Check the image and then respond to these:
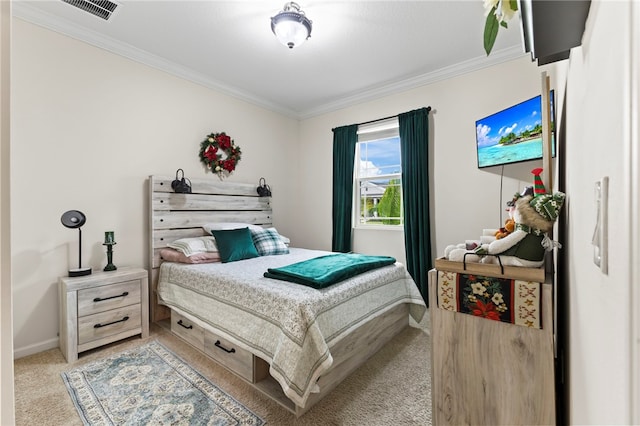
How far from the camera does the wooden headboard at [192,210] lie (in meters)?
2.97

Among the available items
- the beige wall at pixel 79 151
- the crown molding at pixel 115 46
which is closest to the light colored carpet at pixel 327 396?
the beige wall at pixel 79 151

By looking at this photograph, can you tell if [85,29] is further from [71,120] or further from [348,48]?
[348,48]

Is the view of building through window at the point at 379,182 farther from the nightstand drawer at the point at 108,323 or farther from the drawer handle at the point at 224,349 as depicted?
the nightstand drawer at the point at 108,323

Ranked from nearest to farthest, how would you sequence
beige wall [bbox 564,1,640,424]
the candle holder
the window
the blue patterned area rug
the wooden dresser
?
beige wall [bbox 564,1,640,424]
the wooden dresser
the blue patterned area rug
the candle holder
the window

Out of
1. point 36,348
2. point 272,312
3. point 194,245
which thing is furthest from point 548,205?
point 36,348

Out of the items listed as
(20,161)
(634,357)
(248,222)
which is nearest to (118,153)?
(20,161)

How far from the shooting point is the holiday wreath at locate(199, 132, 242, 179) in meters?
3.50

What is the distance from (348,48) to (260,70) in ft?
3.56

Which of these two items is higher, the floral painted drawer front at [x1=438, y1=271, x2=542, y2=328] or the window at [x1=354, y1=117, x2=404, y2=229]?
the window at [x1=354, y1=117, x2=404, y2=229]

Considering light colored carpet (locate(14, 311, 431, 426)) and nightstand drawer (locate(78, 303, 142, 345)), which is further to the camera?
nightstand drawer (locate(78, 303, 142, 345))

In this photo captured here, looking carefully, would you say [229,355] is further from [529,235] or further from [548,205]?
[548,205]

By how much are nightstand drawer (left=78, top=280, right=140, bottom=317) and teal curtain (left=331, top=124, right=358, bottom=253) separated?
2.47 m

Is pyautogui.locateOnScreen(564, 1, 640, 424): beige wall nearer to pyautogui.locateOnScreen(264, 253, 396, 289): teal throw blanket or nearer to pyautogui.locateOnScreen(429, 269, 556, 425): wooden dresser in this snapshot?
pyautogui.locateOnScreen(429, 269, 556, 425): wooden dresser

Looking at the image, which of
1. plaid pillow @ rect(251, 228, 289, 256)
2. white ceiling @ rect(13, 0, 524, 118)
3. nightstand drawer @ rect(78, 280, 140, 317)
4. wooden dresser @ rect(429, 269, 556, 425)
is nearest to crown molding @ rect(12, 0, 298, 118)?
white ceiling @ rect(13, 0, 524, 118)
